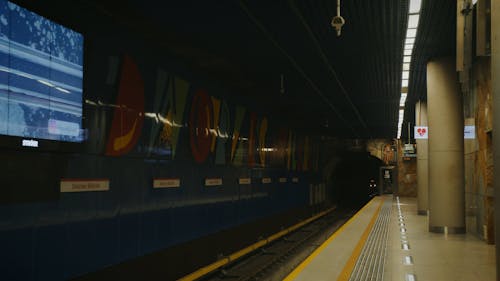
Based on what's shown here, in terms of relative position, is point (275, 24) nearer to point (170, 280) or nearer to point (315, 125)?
point (170, 280)

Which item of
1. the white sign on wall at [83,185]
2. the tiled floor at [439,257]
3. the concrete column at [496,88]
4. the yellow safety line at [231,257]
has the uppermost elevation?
the concrete column at [496,88]

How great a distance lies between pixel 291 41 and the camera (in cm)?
1055

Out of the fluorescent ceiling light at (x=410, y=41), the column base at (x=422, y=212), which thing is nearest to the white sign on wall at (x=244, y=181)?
the fluorescent ceiling light at (x=410, y=41)

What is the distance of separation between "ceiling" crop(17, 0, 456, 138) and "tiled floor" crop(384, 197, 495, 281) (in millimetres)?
3960

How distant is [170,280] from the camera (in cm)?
847

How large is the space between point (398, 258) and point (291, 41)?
16.2 feet

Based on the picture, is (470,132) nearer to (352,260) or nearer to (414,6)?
(414,6)

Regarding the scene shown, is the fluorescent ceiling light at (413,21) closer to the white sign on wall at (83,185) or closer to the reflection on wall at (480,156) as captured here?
the reflection on wall at (480,156)

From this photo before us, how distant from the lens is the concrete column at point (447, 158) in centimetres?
1120

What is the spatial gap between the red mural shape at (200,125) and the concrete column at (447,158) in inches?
199

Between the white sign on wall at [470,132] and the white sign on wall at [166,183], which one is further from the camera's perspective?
the white sign on wall at [470,132]

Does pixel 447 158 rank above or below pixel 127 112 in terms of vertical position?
below

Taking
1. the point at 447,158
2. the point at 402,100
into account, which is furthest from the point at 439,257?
the point at 402,100

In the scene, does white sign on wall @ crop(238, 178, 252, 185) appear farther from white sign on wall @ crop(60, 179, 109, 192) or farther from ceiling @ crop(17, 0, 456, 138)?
white sign on wall @ crop(60, 179, 109, 192)
